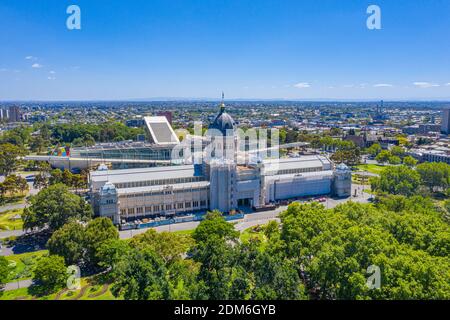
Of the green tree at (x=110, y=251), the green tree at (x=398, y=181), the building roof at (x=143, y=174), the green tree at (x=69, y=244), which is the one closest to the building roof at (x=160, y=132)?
the building roof at (x=143, y=174)

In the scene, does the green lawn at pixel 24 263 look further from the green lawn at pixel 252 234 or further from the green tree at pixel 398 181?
the green tree at pixel 398 181

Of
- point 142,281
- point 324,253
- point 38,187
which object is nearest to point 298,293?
point 324,253

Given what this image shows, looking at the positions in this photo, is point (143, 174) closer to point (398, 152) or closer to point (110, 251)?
point (110, 251)

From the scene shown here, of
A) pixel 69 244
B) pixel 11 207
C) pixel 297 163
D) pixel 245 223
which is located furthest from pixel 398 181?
pixel 11 207

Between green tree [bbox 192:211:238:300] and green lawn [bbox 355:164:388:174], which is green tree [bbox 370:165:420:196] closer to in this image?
green lawn [bbox 355:164:388:174]

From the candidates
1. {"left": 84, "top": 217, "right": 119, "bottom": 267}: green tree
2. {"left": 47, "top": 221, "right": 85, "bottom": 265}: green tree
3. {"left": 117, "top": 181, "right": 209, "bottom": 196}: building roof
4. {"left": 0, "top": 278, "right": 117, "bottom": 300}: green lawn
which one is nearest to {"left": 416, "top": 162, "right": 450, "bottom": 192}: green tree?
{"left": 117, "top": 181, "right": 209, "bottom": 196}: building roof

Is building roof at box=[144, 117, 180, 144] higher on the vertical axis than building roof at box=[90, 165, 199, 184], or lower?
higher
